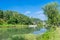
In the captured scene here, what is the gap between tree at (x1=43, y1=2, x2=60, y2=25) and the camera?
60219 mm

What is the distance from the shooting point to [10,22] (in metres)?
95.2

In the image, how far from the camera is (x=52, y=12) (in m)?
61.3

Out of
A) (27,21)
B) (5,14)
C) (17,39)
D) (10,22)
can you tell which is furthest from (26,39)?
(27,21)

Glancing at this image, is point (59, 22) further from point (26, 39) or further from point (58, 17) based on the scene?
point (26, 39)

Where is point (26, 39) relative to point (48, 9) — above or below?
below

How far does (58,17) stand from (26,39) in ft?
149

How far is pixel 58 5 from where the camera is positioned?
204 feet

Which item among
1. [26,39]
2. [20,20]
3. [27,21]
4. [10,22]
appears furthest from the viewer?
[27,21]

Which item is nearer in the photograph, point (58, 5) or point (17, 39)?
point (17, 39)

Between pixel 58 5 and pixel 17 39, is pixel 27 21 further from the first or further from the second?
pixel 17 39

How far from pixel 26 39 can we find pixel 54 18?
43.0m

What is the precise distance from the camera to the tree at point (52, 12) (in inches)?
2371

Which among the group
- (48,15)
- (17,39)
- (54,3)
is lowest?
(17,39)

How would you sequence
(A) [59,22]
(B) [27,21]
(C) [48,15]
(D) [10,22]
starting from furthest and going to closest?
(B) [27,21] → (D) [10,22] → (A) [59,22] → (C) [48,15]
